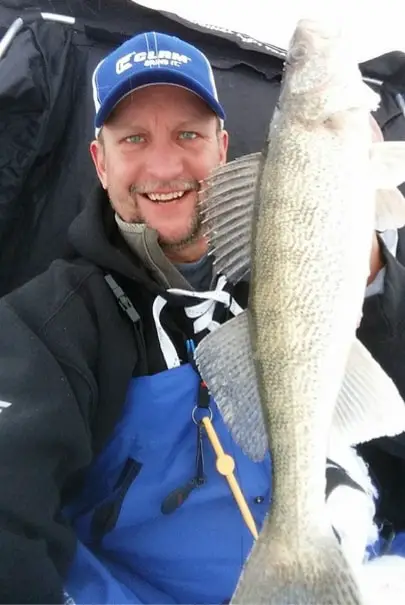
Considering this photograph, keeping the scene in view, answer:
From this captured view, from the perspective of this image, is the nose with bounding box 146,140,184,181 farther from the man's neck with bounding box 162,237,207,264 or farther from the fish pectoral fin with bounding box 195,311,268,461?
the fish pectoral fin with bounding box 195,311,268,461

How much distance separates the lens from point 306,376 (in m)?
1.30

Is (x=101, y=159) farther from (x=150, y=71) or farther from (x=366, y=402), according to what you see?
(x=366, y=402)

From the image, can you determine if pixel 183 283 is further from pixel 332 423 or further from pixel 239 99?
pixel 239 99

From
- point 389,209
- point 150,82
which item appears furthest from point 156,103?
point 389,209

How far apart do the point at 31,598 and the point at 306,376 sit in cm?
79

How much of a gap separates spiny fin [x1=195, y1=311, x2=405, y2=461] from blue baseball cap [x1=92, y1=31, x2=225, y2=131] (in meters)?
0.88

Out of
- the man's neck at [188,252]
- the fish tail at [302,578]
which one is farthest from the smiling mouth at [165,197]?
the fish tail at [302,578]

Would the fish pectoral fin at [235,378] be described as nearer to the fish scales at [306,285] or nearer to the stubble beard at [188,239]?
the fish scales at [306,285]

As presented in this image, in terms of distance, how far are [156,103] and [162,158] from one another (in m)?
0.17

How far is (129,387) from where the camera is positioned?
1.89 m

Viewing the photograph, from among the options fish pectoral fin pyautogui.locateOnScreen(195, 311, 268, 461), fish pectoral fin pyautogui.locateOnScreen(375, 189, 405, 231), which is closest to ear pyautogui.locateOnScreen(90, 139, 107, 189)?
fish pectoral fin pyautogui.locateOnScreen(195, 311, 268, 461)

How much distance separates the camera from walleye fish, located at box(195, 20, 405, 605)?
1.25 metres

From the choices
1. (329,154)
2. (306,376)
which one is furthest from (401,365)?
(329,154)

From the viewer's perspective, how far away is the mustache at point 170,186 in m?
1.96
